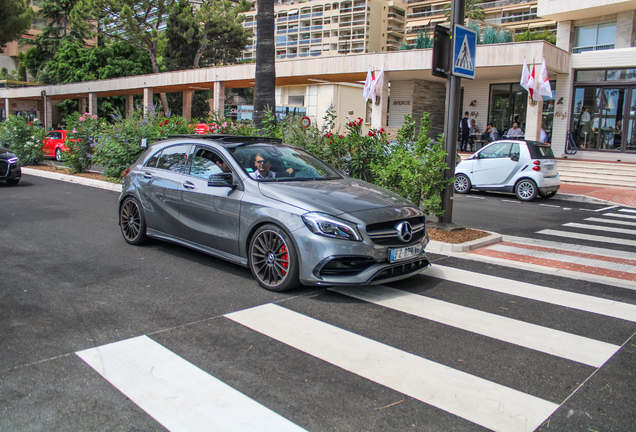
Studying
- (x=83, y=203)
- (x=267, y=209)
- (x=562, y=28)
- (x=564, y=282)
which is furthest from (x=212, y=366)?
(x=562, y=28)

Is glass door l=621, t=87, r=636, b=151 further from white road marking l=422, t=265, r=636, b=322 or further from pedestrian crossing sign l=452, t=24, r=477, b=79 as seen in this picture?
white road marking l=422, t=265, r=636, b=322

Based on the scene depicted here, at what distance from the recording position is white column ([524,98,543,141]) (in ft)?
74.2

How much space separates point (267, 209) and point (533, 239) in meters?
5.49

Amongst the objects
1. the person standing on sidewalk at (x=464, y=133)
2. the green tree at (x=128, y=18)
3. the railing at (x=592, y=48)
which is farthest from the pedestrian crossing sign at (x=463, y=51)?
the green tree at (x=128, y=18)

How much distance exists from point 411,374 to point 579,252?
5.55 meters

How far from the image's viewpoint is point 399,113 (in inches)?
1193

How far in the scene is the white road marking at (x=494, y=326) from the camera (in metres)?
4.16

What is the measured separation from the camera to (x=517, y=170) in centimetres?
1515

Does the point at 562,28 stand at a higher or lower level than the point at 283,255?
higher

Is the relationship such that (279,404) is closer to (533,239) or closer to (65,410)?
(65,410)

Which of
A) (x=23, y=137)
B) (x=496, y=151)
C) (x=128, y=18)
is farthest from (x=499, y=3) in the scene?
(x=23, y=137)

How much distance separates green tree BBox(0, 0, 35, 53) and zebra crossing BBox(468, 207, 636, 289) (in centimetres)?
3207

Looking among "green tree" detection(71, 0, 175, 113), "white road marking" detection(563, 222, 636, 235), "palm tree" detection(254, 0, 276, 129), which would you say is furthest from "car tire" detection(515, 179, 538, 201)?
"green tree" detection(71, 0, 175, 113)

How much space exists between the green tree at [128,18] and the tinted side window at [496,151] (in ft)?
114
